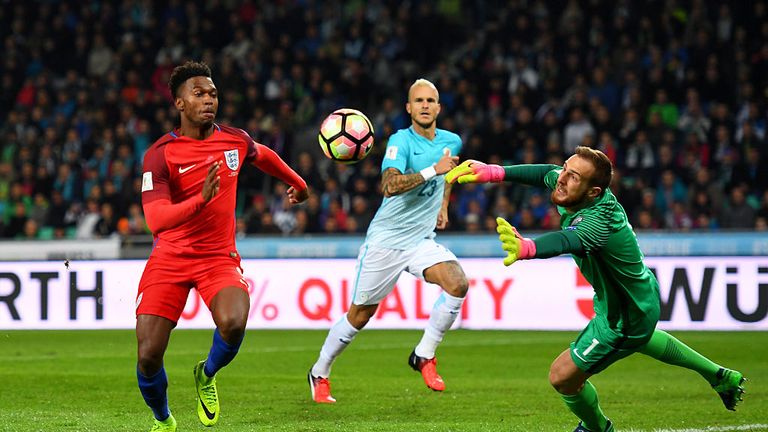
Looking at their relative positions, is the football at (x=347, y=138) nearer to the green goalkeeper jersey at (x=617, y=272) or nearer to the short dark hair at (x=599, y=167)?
the green goalkeeper jersey at (x=617, y=272)

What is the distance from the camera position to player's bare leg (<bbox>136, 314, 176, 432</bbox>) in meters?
6.64

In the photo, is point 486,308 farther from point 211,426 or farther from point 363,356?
point 211,426

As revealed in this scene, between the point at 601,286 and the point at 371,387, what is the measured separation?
12.7 feet

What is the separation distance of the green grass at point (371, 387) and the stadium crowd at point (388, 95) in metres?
3.40

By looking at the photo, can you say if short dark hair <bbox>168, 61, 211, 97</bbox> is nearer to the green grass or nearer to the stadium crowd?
the green grass

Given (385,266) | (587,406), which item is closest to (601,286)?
(587,406)

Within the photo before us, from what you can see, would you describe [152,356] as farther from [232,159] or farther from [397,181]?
[397,181]

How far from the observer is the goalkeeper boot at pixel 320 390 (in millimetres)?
8609

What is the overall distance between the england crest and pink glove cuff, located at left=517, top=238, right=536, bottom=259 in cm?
233

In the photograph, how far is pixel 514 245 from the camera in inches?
212

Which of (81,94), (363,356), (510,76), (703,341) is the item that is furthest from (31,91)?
(703,341)

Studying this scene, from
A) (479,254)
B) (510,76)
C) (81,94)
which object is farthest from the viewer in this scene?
(81,94)

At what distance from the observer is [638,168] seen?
17.2 m

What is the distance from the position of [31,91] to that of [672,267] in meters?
13.2
